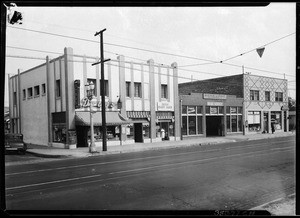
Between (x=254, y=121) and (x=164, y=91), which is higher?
(x=164, y=91)

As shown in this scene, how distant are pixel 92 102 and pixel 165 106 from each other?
7772 millimetres

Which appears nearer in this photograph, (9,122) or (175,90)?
(175,90)

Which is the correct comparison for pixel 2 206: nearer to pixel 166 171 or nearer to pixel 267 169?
pixel 166 171

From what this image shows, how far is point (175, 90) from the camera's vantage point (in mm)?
27859

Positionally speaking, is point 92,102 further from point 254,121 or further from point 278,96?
point 278,96

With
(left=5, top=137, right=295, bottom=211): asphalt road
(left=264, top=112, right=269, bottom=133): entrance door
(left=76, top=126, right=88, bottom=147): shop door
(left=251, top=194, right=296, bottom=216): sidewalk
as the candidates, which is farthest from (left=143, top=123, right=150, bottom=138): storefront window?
(left=264, top=112, right=269, bottom=133): entrance door

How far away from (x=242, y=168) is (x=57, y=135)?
16.7 m

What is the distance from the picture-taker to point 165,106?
1069 inches

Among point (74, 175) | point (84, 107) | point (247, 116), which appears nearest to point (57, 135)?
point (84, 107)

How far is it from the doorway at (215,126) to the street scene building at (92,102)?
7.66 meters

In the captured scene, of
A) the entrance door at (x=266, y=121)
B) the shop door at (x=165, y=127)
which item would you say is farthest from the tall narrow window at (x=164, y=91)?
the entrance door at (x=266, y=121)

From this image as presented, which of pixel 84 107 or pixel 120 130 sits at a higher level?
pixel 84 107

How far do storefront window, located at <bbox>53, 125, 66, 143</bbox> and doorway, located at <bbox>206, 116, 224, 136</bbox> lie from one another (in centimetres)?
1847

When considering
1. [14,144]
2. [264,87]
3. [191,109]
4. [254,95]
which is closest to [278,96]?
[264,87]
